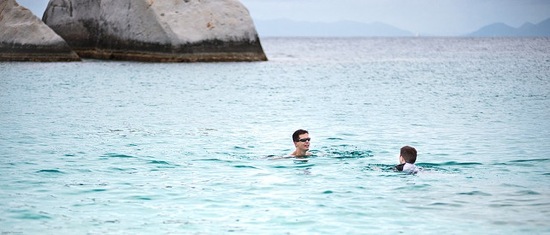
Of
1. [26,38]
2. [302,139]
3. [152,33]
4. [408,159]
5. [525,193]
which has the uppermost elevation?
[152,33]

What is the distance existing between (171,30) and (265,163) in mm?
38955

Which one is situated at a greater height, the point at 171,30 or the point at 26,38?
the point at 171,30

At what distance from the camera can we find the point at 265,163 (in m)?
15.8

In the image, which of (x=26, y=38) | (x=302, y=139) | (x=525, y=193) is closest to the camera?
(x=525, y=193)

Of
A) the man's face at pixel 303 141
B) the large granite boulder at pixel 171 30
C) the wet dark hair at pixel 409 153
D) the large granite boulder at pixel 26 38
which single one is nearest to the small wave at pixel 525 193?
the wet dark hair at pixel 409 153

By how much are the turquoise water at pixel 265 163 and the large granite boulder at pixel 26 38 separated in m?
19.2

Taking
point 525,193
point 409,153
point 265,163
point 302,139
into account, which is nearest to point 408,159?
point 409,153

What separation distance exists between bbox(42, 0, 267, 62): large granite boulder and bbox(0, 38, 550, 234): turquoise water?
19350 millimetres

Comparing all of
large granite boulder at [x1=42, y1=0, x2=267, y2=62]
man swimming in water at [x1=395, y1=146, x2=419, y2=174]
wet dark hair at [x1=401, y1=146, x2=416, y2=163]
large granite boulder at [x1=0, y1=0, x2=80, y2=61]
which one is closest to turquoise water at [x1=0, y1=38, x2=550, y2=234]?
man swimming in water at [x1=395, y1=146, x2=419, y2=174]

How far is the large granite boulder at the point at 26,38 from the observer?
53.9 m

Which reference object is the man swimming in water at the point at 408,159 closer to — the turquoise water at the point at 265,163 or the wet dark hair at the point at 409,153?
the wet dark hair at the point at 409,153

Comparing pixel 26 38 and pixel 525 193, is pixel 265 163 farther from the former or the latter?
pixel 26 38

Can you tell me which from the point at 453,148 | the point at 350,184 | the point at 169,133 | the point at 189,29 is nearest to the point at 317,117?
the point at 169,133

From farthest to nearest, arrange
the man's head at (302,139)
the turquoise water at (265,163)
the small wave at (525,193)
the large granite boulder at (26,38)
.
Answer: the large granite boulder at (26,38)
the man's head at (302,139)
the small wave at (525,193)
the turquoise water at (265,163)
